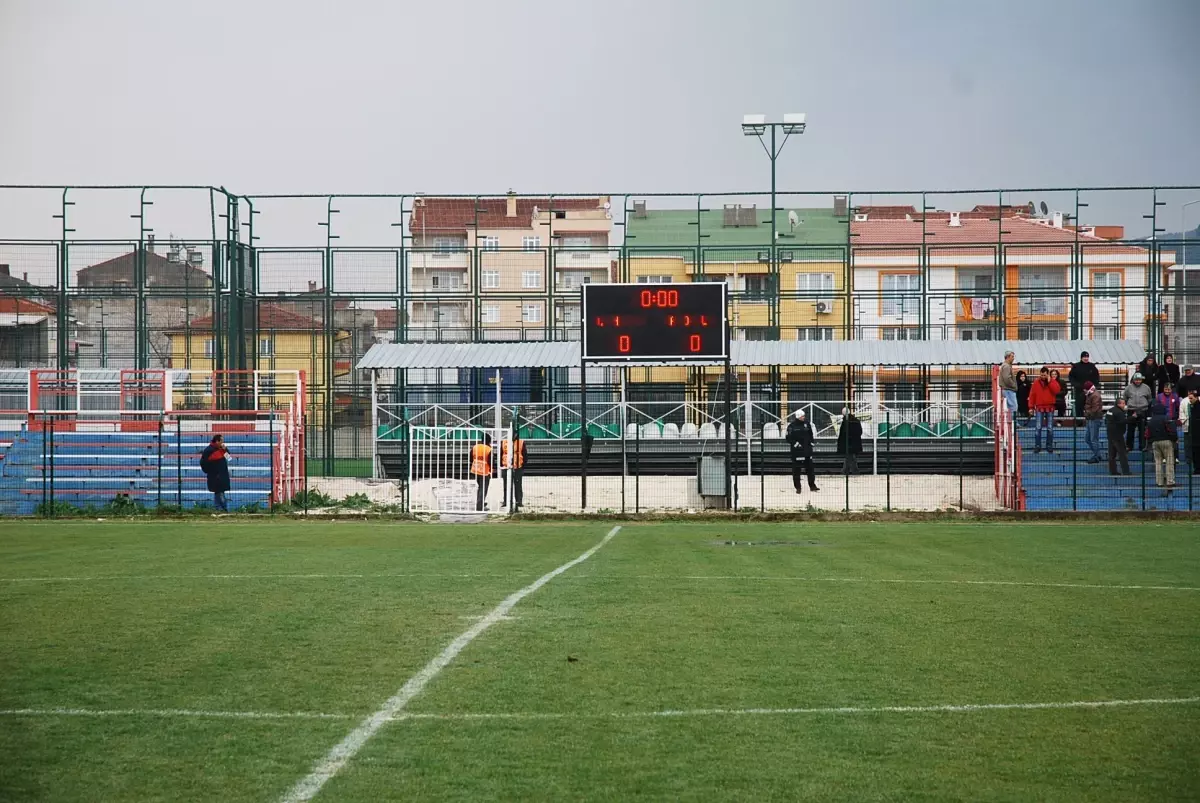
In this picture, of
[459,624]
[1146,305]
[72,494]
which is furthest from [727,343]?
[1146,305]

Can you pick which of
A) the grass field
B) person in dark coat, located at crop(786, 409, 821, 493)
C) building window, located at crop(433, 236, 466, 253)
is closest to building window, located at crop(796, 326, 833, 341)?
building window, located at crop(433, 236, 466, 253)

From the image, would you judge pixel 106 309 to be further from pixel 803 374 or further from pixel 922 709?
pixel 922 709

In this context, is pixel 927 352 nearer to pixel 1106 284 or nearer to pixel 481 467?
pixel 1106 284

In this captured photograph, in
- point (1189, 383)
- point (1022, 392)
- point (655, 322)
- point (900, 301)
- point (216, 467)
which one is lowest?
point (216, 467)

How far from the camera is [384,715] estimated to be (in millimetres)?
6867

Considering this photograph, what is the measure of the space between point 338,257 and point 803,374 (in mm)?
14811

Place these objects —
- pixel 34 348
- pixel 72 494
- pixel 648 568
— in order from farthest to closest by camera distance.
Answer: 1. pixel 34 348
2. pixel 72 494
3. pixel 648 568

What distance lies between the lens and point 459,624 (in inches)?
394

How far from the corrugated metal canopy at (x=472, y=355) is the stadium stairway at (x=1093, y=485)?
14341 millimetres

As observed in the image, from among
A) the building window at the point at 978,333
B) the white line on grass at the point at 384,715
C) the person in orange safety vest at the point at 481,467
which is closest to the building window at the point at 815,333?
the building window at the point at 978,333

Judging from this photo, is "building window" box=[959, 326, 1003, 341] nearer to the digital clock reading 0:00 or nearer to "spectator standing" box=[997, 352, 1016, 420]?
"spectator standing" box=[997, 352, 1016, 420]

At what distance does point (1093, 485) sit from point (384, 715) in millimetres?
23322

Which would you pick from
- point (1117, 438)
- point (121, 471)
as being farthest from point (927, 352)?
point (121, 471)

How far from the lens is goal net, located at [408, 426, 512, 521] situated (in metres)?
26.0
